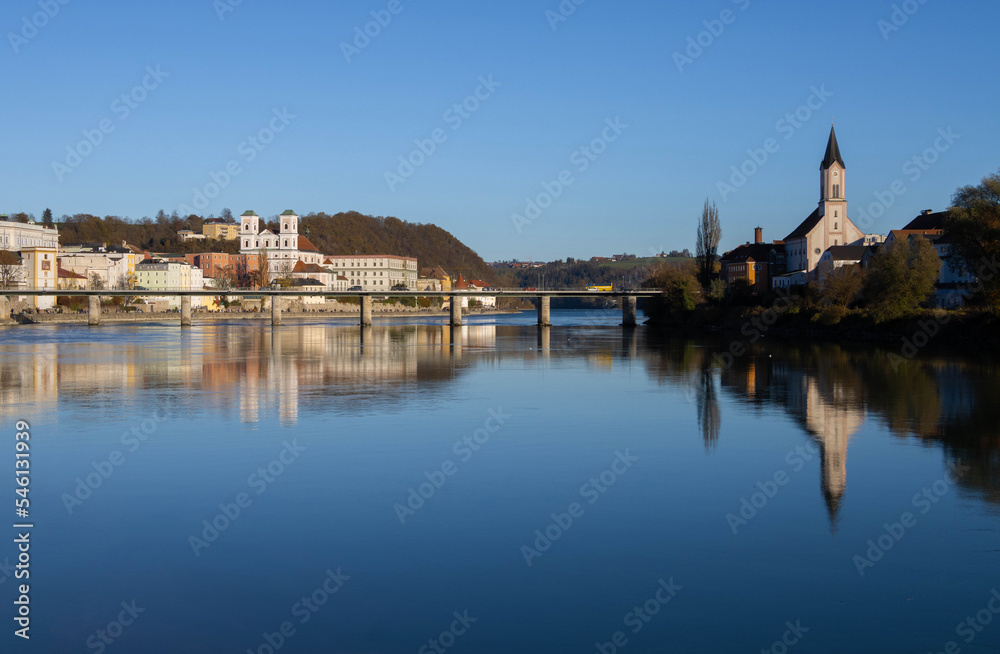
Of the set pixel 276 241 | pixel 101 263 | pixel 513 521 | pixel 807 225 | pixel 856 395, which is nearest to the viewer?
pixel 513 521

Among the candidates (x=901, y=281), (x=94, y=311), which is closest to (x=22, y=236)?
(x=94, y=311)

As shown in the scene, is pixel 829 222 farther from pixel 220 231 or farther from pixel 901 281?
pixel 220 231

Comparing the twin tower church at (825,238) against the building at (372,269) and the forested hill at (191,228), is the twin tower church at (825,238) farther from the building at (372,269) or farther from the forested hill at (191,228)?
the forested hill at (191,228)

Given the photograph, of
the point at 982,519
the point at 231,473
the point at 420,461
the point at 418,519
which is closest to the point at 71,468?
the point at 231,473

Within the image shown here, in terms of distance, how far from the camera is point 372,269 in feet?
497

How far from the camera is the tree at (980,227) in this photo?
41344 millimetres

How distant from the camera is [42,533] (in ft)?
35.9

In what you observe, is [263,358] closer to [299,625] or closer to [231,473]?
[231,473]

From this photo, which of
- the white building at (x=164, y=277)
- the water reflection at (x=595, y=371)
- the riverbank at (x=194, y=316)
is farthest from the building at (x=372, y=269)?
the water reflection at (x=595, y=371)

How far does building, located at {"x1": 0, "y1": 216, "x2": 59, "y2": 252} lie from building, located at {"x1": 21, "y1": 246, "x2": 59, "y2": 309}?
4.73m

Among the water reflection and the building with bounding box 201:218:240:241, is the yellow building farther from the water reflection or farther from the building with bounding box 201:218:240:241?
the water reflection

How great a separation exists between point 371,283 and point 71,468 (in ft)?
454

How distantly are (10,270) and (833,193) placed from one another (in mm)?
83019

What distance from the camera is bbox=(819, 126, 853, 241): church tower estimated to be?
77.2 metres
